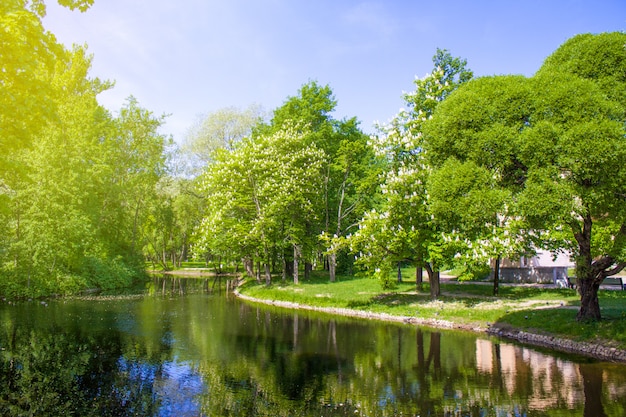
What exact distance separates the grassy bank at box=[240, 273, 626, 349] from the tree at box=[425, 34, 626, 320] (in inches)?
57.3

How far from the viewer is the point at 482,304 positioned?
28266mm

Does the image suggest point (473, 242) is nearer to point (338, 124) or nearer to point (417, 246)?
point (417, 246)

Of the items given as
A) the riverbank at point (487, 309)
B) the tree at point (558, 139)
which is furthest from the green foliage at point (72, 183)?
the riverbank at point (487, 309)

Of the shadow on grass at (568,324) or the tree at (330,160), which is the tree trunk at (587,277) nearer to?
the shadow on grass at (568,324)

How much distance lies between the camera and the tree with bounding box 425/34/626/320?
16156 millimetres

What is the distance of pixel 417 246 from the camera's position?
30.1 m

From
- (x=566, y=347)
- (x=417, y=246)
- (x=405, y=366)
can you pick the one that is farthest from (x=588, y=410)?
(x=417, y=246)

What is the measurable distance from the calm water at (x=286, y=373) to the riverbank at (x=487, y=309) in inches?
71.5

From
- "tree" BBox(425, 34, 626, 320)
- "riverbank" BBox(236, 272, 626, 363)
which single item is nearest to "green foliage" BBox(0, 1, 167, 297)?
"tree" BBox(425, 34, 626, 320)

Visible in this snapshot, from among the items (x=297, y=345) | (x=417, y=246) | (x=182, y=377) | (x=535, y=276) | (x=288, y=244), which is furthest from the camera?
(x=288, y=244)

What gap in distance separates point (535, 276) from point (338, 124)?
90.4 ft

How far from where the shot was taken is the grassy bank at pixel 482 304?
67.4ft

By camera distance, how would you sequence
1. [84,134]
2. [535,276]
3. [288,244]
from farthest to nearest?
[84,134]
[288,244]
[535,276]

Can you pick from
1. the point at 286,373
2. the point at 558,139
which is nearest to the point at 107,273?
the point at 286,373
